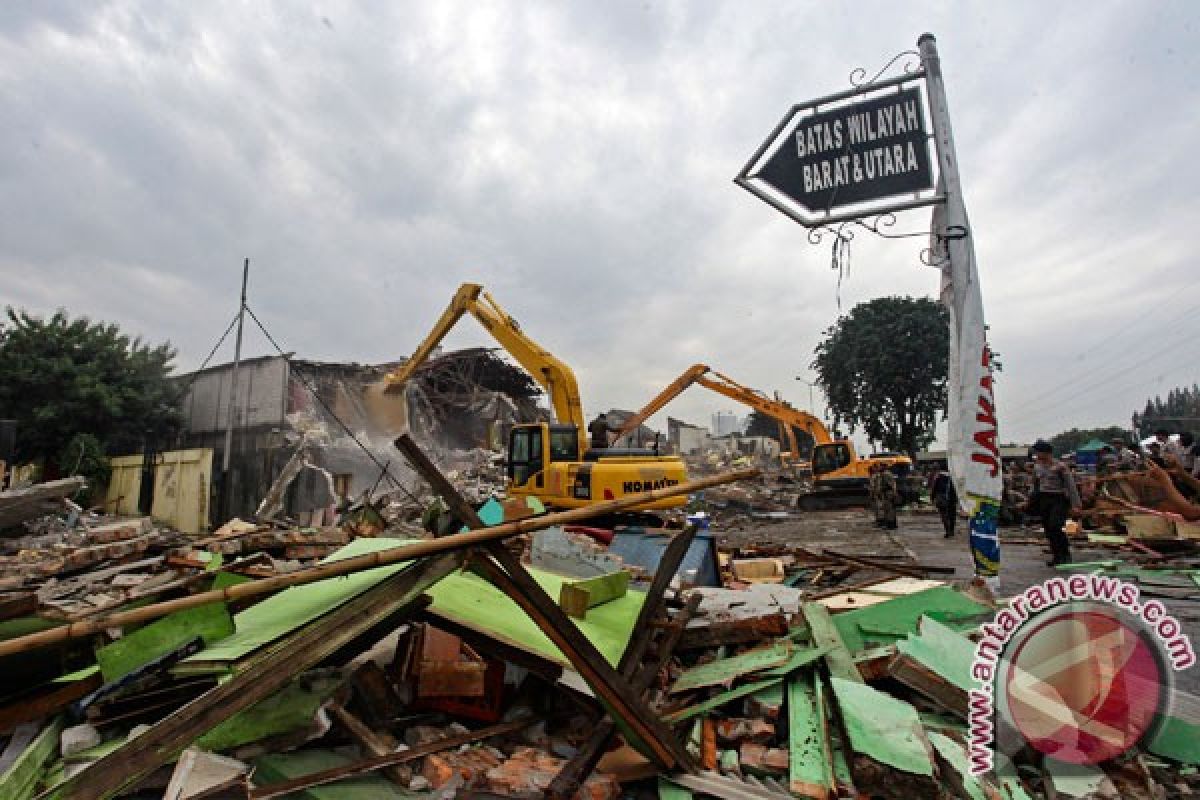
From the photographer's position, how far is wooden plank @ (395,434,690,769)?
214 cm

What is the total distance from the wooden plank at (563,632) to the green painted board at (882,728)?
76 centimetres

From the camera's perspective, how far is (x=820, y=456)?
666 inches

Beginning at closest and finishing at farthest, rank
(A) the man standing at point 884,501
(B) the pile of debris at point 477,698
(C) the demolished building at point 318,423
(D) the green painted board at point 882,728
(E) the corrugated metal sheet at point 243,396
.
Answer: (B) the pile of debris at point 477,698, (D) the green painted board at point 882,728, (A) the man standing at point 884,501, (C) the demolished building at point 318,423, (E) the corrugated metal sheet at point 243,396

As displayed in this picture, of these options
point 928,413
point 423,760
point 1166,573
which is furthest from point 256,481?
point 928,413

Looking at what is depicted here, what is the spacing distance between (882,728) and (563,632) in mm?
1498

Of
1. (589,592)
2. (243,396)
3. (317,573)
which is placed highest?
(243,396)

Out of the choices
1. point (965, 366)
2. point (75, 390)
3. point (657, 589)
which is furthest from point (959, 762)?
point (75, 390)

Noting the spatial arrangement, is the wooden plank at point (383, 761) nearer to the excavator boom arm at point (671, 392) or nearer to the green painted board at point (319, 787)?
the green painted board at point (319, 787)

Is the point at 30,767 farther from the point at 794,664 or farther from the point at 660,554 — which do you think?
the point at 660,554

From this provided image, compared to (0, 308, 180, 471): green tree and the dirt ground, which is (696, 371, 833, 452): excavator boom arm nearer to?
the dirt ground

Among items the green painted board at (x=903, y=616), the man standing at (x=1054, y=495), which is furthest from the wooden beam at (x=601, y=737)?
the man standing at (x=1054, y=495)

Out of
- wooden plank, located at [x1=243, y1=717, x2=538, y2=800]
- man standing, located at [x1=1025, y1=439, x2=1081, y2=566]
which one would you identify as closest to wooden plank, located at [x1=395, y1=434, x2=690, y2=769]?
wooden plank, located at [x1=243, y1=717, x2=538, y2=800]

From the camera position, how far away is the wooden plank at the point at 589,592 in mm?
3369

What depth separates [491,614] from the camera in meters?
3.02
